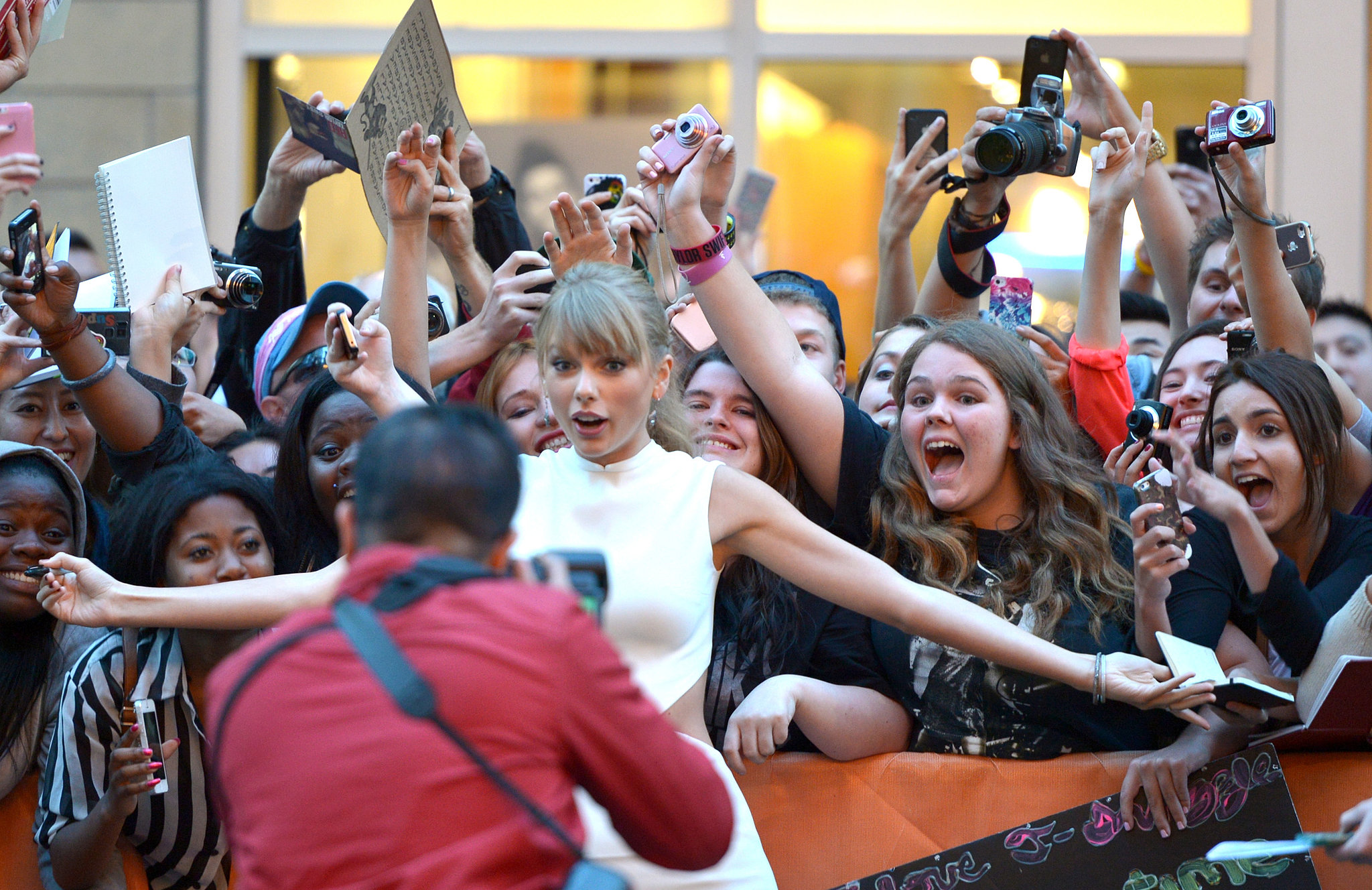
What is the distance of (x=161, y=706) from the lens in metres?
2.92

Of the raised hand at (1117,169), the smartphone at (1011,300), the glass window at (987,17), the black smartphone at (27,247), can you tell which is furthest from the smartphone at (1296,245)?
the glass window at (987,17)

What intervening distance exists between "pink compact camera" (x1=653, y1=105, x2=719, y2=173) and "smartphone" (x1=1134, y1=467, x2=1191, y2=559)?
1.20 meters

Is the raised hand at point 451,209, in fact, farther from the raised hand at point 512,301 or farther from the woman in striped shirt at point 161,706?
the woman in striped shirt at point 161,706

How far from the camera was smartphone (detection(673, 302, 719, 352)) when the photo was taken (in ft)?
11.4

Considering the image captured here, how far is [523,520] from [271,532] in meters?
0.91

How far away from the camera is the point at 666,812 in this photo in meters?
1.54

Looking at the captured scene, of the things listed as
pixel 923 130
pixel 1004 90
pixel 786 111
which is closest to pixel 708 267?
pixel 923 130

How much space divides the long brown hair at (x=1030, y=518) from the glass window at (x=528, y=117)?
448cm

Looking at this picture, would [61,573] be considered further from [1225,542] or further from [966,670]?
[1225,542]

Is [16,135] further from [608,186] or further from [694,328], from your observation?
[694,328]

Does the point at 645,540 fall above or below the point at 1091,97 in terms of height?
below

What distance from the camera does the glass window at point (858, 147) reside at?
7.41 meters

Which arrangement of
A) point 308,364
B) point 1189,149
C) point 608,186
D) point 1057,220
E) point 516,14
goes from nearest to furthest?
1. point 308,364
2. point 608,186
3. point 1189,149
4. point 1057,220
5. point 516,14

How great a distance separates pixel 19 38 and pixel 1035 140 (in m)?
2.65
